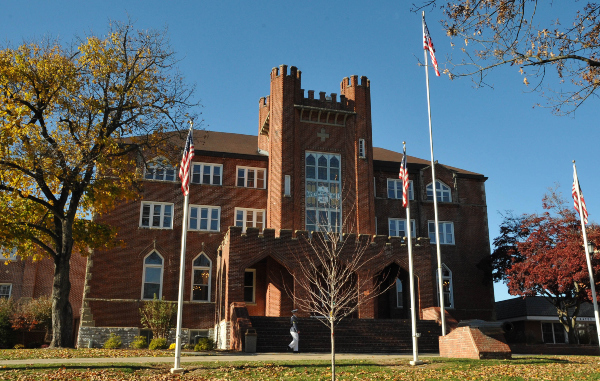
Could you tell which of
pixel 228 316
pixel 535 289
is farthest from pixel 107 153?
pixel 535 289

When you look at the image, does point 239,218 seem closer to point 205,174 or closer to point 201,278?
point 205,174

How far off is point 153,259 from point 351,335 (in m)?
13.2

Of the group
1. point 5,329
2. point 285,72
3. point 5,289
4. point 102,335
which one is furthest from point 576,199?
point 5,289

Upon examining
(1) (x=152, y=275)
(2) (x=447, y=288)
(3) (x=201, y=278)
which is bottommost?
(2) (x=447, y=288)

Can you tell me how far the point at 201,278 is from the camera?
3178 cm

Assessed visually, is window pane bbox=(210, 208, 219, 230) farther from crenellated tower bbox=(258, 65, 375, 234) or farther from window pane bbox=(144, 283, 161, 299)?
window pane bbox=(144, 283, 161, 299)

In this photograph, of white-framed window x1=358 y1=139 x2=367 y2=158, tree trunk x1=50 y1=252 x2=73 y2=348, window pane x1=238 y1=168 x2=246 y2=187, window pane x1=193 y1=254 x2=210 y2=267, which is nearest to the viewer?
tree trunk x1=50 y1=252 x2=73 y2=348

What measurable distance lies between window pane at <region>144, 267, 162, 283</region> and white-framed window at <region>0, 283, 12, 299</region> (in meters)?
10.6

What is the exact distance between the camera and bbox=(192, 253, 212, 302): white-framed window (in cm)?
3144

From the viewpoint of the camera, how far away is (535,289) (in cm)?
3086

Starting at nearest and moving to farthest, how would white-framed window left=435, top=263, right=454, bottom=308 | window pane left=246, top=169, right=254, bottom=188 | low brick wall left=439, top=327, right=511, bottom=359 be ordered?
low brick wall left=439, top=327, right=511, bottom=359 → window pane left=246, top=169, right=254, bottom=188 → white-framed window left=435, top=263, right=454, bottom=308

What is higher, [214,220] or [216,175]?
[216,175]

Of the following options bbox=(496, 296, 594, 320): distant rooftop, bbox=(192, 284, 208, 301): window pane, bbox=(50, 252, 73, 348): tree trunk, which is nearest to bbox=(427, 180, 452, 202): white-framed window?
bbox=(496, 296, 594, 320): distant rooftop

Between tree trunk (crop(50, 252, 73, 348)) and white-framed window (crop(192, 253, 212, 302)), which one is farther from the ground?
white-framed window (crop(192, 253, 212, 302))
